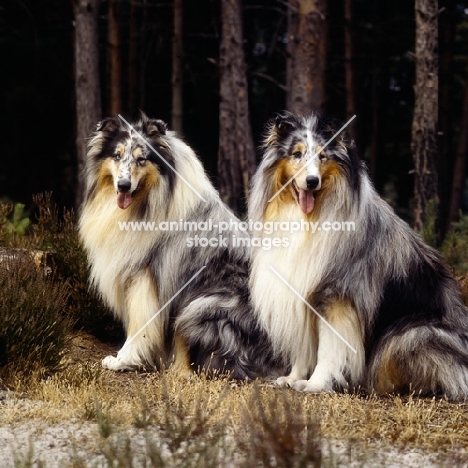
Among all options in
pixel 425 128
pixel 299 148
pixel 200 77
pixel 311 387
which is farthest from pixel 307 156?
pixel 200 77

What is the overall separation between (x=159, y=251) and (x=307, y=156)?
5.44 feet

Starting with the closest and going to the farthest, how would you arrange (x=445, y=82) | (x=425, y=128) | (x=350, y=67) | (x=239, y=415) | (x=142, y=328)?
(x=239, y=415) → (x=142, y=328) → (x=425, y=128) → (x=445, y=82) → (x=350, y=67)

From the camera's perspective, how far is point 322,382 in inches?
252

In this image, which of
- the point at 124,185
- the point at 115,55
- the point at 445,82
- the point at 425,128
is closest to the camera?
the point at 124,185

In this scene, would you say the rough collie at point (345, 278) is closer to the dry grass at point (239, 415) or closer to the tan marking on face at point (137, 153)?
the dry grass at point (239, 415)

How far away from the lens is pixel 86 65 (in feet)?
42.7

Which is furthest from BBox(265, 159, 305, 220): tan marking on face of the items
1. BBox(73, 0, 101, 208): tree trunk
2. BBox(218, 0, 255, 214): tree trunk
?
BBox(218, 0, 255, 214): tree trunk

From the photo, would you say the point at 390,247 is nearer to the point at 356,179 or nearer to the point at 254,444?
the point at 356,179

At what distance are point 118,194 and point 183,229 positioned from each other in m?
0.62

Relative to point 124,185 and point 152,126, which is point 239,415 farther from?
point 152,126

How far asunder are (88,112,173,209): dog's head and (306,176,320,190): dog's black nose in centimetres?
155

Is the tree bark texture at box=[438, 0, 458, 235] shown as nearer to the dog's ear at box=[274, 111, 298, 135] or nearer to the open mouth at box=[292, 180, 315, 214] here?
the dog's ear at box=[274, 111, 298, 135]

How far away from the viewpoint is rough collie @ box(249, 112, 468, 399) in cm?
634

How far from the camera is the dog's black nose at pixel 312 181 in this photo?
6230 mm
